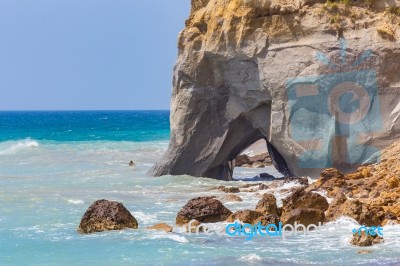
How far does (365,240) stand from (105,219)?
14.7 feet

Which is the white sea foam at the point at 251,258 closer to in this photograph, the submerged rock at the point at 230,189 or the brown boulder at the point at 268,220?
the brown boulder at the point at 268,220

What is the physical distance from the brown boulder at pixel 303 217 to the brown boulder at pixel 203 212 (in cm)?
124

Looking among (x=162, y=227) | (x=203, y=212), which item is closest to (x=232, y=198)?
(x=203, y=212)

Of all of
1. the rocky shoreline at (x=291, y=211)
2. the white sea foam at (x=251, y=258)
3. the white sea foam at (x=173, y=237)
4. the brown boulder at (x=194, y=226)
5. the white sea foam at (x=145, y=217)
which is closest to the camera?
the white sea foam at (x=251, y=258)

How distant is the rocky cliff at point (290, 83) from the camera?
19.2m

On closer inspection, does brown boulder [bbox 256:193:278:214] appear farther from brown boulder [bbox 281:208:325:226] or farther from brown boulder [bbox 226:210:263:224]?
brown boulder [bbox 281:208:325:226]

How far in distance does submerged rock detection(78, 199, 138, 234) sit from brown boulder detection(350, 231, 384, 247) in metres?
3.92

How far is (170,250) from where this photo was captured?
11.5 meters

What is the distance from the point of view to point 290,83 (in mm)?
19781

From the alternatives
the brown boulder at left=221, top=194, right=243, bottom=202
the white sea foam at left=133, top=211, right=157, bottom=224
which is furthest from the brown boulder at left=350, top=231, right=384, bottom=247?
the brown boulder at left=221, top=194, right=243, bottom=202

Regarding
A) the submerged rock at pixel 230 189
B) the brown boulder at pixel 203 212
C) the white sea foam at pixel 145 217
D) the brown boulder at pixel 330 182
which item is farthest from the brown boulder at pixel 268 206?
the submerged rock at pixel 230 189

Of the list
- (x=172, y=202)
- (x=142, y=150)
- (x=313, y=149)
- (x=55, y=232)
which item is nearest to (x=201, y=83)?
(x=313, y=149)

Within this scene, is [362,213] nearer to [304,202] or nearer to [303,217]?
[303,217]

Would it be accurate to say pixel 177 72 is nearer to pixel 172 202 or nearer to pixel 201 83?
pixel 201 83
